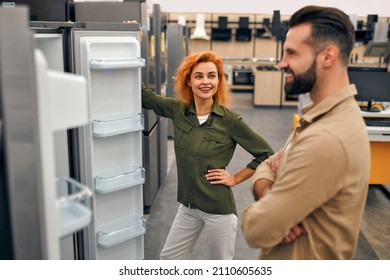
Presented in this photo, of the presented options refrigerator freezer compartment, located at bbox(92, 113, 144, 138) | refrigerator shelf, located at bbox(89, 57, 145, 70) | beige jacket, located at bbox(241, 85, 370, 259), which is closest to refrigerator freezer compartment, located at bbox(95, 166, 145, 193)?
refrigerator freezer compartment, located at bbox(92, 113, 144, 138)

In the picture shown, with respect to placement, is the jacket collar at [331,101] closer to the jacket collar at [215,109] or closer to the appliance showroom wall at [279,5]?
the jacket collar at [215,109]

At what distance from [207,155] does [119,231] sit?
27.2 inches

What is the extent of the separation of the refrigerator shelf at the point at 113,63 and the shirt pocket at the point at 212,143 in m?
0.53

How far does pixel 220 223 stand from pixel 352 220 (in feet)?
3.42

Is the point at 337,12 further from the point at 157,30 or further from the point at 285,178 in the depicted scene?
the point at 157,30

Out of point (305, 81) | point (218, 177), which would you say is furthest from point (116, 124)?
point (305, 81)

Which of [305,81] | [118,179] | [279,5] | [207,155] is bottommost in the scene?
[118,179]

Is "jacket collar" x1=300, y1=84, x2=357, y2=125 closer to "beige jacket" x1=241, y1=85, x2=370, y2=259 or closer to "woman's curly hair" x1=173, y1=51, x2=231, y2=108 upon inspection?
"beige jacket" x1=241, y1=85, x2=370, y2=259

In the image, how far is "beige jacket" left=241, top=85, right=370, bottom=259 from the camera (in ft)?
4.28

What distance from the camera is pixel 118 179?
8.02ft

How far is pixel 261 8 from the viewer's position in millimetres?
8219

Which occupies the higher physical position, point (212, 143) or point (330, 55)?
point (330, 55)

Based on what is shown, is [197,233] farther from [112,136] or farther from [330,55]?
[330,55]
